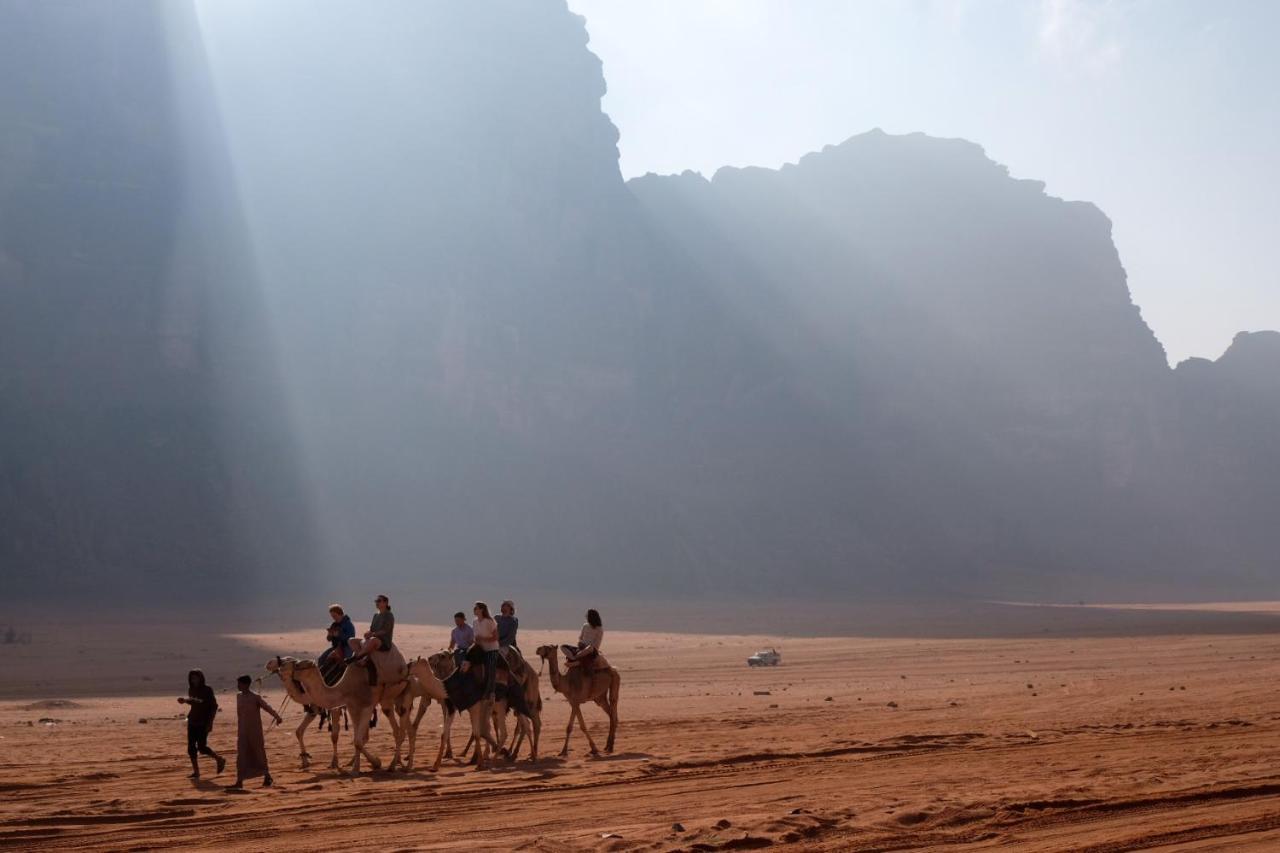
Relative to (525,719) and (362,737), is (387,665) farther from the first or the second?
(525,719)

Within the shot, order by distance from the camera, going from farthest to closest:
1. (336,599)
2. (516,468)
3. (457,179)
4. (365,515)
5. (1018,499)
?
(1018,499)
(457,179)
(516,468)
(365,515)
(336,599)

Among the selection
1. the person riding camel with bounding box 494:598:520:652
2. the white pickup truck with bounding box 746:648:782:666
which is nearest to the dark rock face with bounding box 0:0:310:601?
the white pickup truck with bounding box 746:648:782:666

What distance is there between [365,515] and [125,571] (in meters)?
15.0

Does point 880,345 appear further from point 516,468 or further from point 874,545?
point 516,468

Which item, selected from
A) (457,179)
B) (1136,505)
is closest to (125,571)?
(457,179)

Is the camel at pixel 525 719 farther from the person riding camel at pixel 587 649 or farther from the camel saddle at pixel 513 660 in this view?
the person riding camel at pixel 587 649

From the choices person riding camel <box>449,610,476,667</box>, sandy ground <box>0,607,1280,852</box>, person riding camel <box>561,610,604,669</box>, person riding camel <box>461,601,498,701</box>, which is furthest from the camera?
person riding camel <box>449,610,476,667</box>

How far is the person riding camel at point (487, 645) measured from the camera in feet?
51.5

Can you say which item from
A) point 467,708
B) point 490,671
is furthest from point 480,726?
point 490,671

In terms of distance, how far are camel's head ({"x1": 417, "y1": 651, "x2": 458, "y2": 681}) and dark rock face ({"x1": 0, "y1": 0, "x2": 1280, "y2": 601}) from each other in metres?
52.7

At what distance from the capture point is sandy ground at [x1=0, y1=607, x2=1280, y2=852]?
10.4 m

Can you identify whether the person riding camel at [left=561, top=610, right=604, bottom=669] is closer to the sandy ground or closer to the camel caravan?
the camel caravan

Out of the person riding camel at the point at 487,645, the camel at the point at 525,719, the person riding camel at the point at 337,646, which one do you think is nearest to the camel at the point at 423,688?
the person riding camel at the point at 487,645

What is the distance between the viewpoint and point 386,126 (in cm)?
8794
